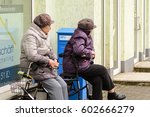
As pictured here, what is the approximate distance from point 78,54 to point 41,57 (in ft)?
3.80

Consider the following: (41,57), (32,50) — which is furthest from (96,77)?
(32,50)

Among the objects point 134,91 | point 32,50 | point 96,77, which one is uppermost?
point 32,50

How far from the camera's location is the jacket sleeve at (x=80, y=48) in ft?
26.3

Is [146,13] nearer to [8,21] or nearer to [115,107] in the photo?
[8,21]

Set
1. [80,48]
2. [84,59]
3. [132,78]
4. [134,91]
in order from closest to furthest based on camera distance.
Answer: [80,48] < [84,59] < [134,91] < [132,78]

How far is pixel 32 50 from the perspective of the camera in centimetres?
695

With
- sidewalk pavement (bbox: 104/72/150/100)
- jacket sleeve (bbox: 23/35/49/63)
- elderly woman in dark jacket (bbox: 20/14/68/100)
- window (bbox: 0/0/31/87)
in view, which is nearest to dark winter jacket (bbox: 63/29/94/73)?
elderly woman in dark jacket (bbox: 20/14/68/100)

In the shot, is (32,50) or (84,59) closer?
(32,50)

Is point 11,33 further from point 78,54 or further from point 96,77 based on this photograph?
point 96,77

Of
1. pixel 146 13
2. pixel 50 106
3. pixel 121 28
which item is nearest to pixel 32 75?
pixel 50 106

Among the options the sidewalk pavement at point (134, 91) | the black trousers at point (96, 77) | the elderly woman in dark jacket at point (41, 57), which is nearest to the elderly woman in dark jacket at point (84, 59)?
the black trousers at point (96, 77)

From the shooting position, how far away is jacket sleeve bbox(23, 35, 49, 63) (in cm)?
693

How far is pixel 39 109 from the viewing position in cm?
598

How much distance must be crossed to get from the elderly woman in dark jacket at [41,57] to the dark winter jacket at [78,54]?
2.59ft
